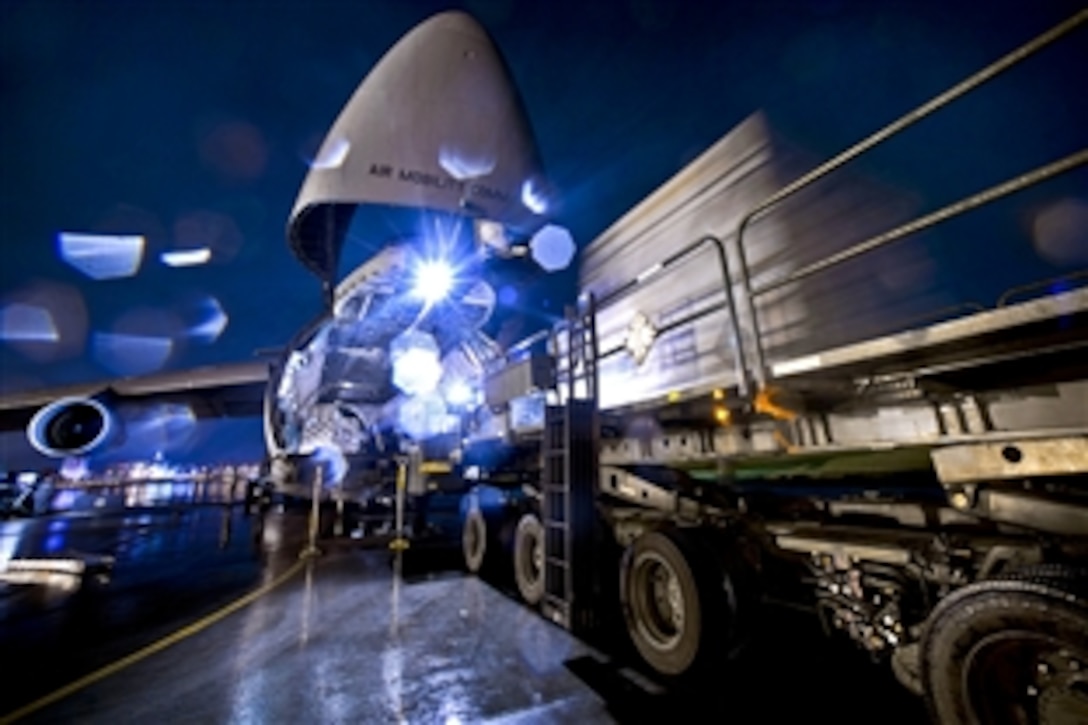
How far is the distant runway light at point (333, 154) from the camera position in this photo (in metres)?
8.89

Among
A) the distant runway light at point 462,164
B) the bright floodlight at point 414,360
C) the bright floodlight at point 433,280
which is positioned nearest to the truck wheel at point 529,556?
the bright floodlight at point 433,280

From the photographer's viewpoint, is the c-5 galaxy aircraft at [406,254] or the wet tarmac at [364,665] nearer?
the wet tarmac at [364,665]

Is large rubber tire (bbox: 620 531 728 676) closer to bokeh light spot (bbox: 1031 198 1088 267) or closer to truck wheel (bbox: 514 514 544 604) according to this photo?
truck wheel (bbox: 514 514 544 604)

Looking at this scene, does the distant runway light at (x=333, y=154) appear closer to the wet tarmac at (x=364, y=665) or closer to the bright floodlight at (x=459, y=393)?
the bright floodlight at (x=459, y=393)

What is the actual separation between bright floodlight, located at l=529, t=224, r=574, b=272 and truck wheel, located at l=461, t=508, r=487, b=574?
4.68m

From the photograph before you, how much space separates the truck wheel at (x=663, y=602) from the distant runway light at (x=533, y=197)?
7.88 meters

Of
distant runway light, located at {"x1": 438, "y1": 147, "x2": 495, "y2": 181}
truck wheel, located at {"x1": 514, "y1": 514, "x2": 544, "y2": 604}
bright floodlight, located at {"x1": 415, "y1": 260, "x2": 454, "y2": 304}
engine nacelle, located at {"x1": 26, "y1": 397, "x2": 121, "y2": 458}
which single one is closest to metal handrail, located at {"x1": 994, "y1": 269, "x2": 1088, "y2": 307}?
truck wheel, located at {"x1": 514, "y1": 514, "x2": 544, "y2": 604}

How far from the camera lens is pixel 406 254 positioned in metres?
9.14

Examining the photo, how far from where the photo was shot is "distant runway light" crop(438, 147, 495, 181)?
8.96 metres

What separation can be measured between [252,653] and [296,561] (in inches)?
207

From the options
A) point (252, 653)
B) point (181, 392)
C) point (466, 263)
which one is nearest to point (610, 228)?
point (466, 263)

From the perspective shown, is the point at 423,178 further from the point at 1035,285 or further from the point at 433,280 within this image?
the point at 1035,285

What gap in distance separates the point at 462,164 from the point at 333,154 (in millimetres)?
2785

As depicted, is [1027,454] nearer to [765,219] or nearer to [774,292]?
[774,292]
